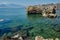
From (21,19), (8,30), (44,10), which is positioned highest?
(44,10)

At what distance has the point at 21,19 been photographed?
2.53 meters

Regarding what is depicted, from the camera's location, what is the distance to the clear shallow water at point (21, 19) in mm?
2482

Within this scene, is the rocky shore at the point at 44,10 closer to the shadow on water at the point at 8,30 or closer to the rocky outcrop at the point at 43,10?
the rocky outcrop at the point at 43,10

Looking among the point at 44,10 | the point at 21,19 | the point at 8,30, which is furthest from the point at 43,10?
the point at 8,30

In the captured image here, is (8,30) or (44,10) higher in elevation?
(44,10)

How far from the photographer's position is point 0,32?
2.44 meters

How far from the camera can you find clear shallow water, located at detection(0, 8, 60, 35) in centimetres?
248

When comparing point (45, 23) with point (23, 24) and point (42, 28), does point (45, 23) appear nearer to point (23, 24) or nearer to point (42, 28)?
point (42, 28)

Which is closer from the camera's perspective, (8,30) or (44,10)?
(8,30)

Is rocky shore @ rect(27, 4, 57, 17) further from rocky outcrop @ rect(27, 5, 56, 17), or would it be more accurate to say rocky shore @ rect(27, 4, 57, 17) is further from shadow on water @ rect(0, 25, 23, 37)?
shadow on water @ rect(0, 25, 23, 37)

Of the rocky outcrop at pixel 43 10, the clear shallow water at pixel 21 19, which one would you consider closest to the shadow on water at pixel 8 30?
the clear shallow water at pixel 21 19

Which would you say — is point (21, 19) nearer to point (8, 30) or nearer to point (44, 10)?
point (8, 30)

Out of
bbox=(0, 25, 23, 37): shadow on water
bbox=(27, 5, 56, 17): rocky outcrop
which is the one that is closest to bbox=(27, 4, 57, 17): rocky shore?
bbox=(27, 5, 56, 17): rocky outcrop

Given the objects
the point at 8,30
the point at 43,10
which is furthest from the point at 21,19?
the point at 43,10
